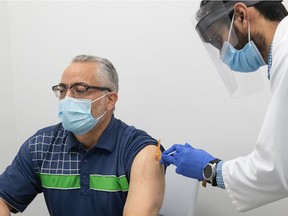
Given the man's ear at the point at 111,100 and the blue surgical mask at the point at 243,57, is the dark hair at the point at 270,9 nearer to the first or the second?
the blue surgical mask at the point at 243,57

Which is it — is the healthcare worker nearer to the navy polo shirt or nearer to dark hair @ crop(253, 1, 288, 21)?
dark hair @ crop(253, 1, 288, 21)

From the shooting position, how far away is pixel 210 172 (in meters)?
1.24

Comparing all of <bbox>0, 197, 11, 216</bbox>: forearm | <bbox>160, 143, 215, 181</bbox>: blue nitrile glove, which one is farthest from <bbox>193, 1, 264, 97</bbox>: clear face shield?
<bbox>0, 197, 11, 216</bbox>: forearm

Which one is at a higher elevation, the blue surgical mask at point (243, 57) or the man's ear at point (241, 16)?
the man's ear at point (241, 16)

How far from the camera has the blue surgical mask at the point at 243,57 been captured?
1196 millimetres

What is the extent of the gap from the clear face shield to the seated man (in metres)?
0.44

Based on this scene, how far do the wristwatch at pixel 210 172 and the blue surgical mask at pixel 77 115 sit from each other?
557 millimetres

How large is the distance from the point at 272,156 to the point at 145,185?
53 cm

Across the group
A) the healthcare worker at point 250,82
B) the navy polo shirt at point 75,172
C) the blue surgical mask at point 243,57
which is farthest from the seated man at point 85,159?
the blue surgical mask at point 243,57

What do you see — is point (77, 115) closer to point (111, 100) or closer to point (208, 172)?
point (111, 100)

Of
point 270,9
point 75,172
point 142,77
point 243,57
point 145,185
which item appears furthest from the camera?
point 142,77

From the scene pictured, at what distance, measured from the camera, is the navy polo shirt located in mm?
1427

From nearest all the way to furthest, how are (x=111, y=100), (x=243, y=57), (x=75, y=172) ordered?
(x=243, y=57) < (x=75, y=172) < (x=111, y=100)

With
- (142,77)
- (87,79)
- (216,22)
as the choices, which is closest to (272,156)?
(216,22)
